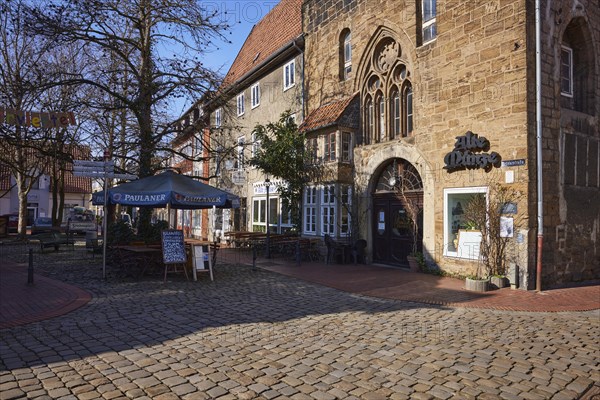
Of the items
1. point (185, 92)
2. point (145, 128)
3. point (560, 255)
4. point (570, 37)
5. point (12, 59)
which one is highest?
point (12, 59)

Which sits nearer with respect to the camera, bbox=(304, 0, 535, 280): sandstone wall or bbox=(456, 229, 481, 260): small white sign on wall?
bbox=(304, 0, 535, 280): sandstone wall

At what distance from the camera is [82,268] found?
1280cm

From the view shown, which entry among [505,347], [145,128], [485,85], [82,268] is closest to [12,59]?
[145,128]

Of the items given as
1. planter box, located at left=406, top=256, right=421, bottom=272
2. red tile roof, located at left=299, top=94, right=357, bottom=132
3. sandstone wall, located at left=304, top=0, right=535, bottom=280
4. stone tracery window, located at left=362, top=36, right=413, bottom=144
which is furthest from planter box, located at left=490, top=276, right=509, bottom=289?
red tile roof, located at left=299, top=94, right=357, bottom=132

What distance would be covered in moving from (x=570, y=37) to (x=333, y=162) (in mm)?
7962

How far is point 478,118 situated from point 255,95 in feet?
46.6

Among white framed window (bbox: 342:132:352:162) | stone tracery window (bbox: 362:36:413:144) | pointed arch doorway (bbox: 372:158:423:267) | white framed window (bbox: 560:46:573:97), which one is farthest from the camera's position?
white framed window (bbox: 342:132:352:162)

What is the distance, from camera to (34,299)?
828cm

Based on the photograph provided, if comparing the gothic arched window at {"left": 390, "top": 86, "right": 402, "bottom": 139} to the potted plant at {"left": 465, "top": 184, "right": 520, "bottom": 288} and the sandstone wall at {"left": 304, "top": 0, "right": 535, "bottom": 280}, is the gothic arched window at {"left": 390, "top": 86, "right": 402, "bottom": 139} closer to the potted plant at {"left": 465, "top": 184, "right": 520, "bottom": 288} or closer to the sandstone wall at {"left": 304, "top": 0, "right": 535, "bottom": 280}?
the sandstone wall at {"left": 304, "top": 0, "right": 535, "bottom": 280}

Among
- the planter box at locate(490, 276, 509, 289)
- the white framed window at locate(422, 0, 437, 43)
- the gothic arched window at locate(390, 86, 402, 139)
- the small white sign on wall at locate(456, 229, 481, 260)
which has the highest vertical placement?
the white framed window at locate(422, 0, 437, 43)

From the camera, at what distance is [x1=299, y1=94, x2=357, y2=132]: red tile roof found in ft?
49.8

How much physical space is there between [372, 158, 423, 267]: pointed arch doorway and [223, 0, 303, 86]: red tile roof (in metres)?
8.86

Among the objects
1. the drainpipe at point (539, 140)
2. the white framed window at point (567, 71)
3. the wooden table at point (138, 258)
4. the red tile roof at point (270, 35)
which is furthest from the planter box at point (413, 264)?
the red tile roof at point (270, 35)

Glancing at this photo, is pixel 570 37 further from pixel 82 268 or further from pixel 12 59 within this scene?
pixel 12 59
